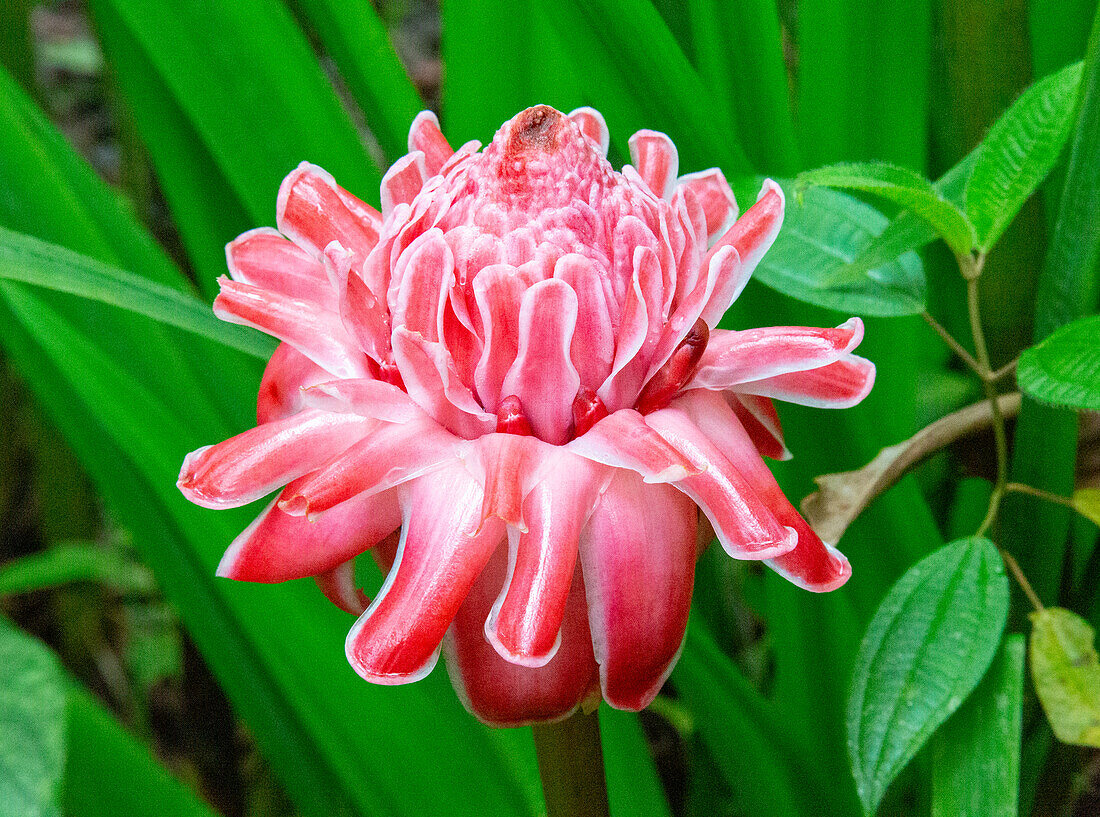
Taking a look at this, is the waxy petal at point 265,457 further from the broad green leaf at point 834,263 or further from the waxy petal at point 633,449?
the broad green leaf at point 834,263

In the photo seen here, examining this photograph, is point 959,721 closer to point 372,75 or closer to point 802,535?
point 802,535

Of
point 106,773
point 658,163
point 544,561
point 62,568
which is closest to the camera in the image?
point 544,561

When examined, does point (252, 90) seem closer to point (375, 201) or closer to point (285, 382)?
point (375, 201)

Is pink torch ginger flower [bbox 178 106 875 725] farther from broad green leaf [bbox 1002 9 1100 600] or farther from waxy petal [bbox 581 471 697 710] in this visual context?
broad green leaf [bbox 1002 9 1100 600]

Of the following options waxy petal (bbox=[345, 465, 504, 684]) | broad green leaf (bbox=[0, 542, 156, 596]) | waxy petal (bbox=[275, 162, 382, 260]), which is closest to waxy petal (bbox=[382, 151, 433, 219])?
waxy petal (bbox=[275, 162, 382, 260])

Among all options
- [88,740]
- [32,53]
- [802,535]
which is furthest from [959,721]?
[32,53]

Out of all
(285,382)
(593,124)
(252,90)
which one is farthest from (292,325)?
(252,90)

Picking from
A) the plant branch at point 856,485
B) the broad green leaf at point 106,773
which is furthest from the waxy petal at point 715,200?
the broad green leaf at point 106,773
